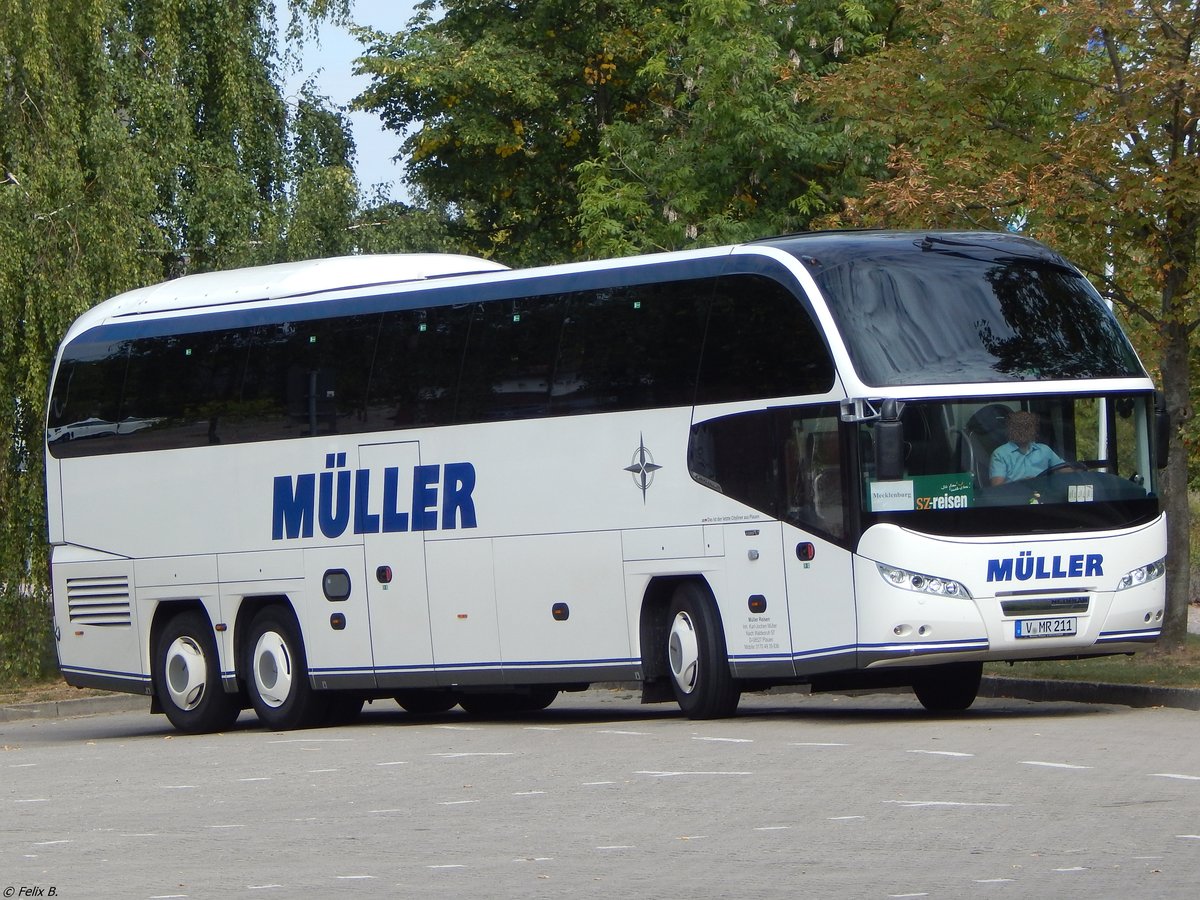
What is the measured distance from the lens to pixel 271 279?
21.1m

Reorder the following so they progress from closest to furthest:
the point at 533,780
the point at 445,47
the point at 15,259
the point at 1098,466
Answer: the point at 533,780 → the point at 1098,466 → the point at 15,259 → the point at 445,47

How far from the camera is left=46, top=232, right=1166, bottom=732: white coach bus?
16.4m

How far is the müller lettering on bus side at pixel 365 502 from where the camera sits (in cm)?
1917

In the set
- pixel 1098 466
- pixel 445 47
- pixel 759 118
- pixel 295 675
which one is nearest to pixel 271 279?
pixel 295 675

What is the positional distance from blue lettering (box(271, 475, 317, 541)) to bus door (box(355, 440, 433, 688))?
577 mm

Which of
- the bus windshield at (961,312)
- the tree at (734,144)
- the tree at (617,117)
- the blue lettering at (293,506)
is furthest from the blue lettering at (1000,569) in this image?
the tree at (734,144)

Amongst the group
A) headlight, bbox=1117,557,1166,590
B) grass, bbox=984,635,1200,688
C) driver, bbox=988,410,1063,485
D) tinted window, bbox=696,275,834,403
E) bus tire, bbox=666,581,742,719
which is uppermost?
tinted window, bbox=696,275,834,403

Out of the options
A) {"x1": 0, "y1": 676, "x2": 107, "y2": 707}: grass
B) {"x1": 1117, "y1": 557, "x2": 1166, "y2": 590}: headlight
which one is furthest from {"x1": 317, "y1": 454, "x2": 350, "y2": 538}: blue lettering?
{"x1": 0, "y1": 676, "x2": 107, "y2": 707}: grass

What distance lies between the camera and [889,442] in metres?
15.9

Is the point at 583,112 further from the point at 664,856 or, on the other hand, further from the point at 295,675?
the point at 664,856

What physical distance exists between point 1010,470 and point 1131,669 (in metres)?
4.52

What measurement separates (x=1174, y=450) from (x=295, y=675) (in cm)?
921

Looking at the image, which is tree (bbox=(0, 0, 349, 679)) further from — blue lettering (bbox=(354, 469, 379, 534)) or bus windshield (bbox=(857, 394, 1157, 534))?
bus windshield (bbox=(857, 394, 1157, 534))

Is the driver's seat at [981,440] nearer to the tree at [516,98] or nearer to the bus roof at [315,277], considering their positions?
the bus roof at [315,277]
